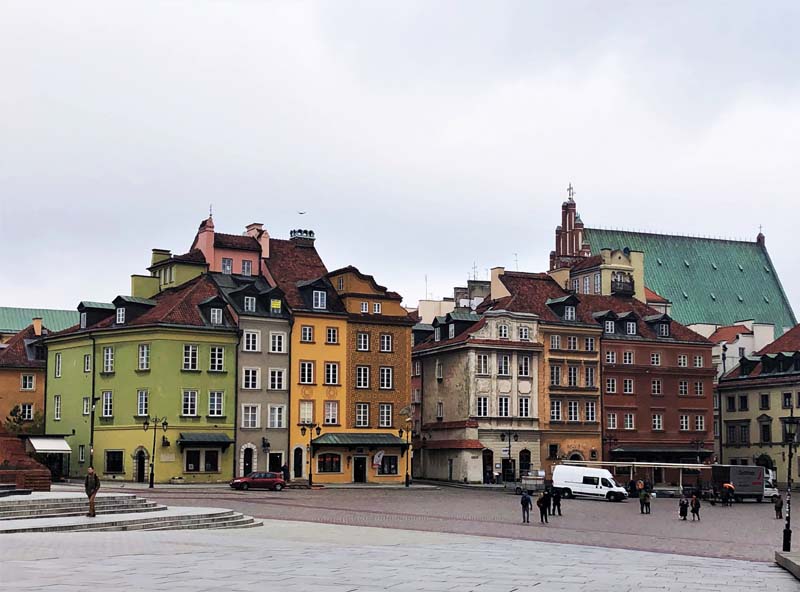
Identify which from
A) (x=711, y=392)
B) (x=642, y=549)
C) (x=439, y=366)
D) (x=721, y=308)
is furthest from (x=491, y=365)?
(x=642, y=549)

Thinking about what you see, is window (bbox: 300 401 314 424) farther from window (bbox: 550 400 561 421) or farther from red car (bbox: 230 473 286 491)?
window (bbox: 550 400 561 421)

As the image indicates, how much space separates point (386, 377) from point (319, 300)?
7.53m

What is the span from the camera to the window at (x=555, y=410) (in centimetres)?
9256

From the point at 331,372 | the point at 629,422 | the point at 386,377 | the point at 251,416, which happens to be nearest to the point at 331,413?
the point at 331,372

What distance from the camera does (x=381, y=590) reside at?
23.0m

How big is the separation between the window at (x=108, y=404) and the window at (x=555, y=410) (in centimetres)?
3248

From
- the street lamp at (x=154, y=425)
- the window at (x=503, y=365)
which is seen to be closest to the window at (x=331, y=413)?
the street lamp at (x=154, y=425)

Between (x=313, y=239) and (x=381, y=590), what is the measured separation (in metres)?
71.8

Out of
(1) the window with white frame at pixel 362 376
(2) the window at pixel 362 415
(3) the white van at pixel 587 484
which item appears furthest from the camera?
(1) the window with white frame at pixel 362 376

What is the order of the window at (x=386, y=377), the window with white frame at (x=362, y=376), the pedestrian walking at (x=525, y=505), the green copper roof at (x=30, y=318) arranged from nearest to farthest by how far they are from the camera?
the pedestrian walking at (x=525, y=505) < the window with white frame at (x=362, y=376) < the window at (x=386, y=377) < the green copper roof at (x=30, y=318)

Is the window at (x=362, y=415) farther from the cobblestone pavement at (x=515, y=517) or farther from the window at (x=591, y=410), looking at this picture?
the window at (x=591, y=410)

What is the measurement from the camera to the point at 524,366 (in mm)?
92000

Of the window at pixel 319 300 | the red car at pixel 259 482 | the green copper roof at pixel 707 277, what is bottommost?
the red car at pixel 259 482

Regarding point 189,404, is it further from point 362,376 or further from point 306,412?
point 362,376
